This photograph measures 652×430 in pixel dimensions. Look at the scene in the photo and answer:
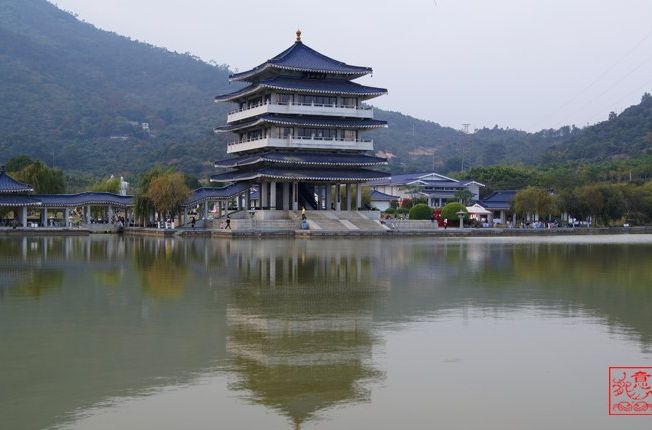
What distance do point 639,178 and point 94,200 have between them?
61.2 m

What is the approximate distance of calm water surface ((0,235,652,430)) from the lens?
935cm

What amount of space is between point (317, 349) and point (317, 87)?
5285cm

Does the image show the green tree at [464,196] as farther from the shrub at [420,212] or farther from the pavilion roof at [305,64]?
the pavilion roof at [305,64]

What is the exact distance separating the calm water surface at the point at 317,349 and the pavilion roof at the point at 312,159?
37.9m

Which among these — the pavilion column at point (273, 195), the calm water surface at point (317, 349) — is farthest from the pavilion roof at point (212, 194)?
the calm water surface at point (317, 349)

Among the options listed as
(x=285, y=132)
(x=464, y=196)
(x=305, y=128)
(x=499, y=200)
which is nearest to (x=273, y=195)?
(x=285, y=132)

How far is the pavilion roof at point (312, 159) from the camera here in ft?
204

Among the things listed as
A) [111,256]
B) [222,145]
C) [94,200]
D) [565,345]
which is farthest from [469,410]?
[222,145]

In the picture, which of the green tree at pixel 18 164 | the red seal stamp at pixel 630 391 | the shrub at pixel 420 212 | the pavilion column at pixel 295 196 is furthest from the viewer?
the green tree at pixel 18 164

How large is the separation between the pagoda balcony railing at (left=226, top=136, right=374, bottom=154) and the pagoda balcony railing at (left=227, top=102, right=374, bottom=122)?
1.98m

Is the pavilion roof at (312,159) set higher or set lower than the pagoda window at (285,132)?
lower

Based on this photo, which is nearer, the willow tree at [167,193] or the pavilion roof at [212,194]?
the willow tree at [167,193]

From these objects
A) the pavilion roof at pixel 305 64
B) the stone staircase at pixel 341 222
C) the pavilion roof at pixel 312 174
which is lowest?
the stone staircase at pixel 341 222

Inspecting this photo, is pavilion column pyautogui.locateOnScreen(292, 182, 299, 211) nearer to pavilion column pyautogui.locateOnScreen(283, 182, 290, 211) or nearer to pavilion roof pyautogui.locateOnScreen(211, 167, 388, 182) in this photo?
pavilion column pyautogui.locateOnScreen(283, 182, 290, 211)
